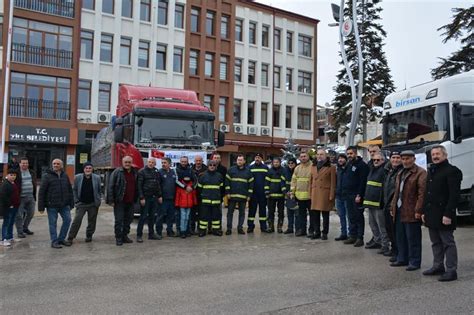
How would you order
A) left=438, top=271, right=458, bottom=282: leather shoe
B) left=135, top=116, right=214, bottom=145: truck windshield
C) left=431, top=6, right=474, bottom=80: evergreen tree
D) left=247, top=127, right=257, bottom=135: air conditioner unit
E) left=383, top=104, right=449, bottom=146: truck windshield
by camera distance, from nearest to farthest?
left=438, top=271, right=458, bottom=282: leather shoe < left=383, top=104, right=449, bottom=146: truck windshield < left=135, top=116, right=214, bottom=145: truck windshield < left=431, top=6, right=474, bottom=80: evergreen tree < left=247, top=127, right=257, bottom=135: air conditioner unit

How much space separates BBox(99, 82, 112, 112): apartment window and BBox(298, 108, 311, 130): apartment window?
685 inches

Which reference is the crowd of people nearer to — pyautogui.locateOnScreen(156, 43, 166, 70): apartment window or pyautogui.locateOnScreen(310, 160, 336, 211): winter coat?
pyautogui.locateOnScreen(310, 160, 336, 211): winter coat

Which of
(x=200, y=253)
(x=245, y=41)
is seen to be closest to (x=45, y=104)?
(x=245, y=41)

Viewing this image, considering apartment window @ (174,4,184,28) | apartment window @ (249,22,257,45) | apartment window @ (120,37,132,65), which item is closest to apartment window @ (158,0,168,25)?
apartment window @ (174,4,184,28)

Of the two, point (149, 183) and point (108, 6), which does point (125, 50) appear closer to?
point (108, 6)

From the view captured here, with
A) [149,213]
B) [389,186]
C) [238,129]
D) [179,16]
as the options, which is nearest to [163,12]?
[179,16]

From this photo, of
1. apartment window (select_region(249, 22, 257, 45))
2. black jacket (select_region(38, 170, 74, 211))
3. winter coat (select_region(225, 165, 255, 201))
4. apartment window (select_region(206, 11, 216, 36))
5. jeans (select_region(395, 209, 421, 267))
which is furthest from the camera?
apartment window (select_region(249, 22, 257, 45))

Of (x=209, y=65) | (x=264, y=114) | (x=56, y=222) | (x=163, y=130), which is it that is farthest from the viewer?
(x=264, y=114)

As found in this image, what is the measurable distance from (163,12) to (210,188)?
92.4 ft

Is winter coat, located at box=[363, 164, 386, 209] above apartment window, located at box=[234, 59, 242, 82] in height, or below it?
below

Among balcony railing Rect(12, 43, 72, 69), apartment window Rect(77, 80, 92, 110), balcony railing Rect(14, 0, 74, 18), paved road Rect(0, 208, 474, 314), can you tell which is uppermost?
balcony railing Rect(14, 0, 74, 18)

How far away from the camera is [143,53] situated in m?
35.4

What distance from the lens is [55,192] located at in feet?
31.6

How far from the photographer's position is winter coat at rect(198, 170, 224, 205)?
36.0ft
